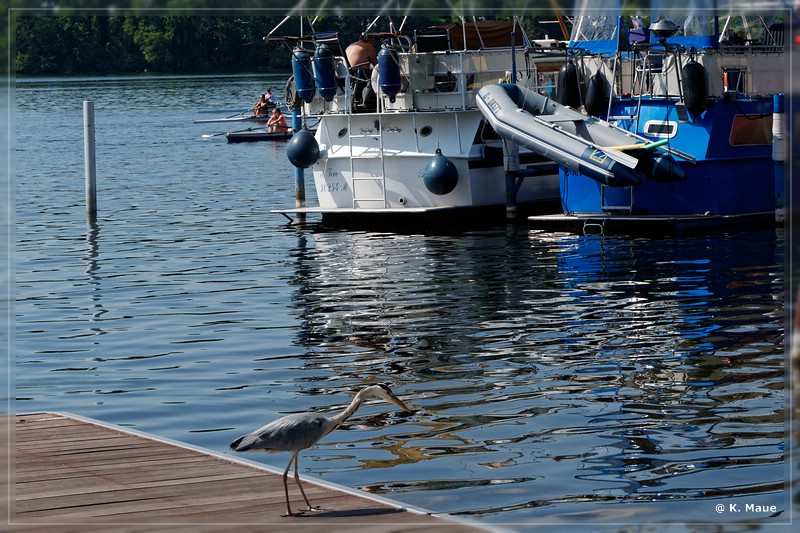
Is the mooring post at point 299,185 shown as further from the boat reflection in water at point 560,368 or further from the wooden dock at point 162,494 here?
the wooden dock at point 162,494

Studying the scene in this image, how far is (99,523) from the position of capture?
5793 mm

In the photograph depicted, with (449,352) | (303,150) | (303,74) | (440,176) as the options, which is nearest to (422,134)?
(440,176)

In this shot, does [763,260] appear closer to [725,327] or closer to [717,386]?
[725,327]

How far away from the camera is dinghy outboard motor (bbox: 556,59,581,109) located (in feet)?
77.7

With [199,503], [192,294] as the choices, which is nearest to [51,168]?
[192,294]

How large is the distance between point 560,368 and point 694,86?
33.3 ft

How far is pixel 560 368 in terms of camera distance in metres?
12.3

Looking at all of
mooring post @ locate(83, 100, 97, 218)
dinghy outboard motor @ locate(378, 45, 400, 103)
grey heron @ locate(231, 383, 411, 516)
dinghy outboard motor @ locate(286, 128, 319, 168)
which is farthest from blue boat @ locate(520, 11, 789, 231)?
grey heron @ locate(231, 383, 411, 516)

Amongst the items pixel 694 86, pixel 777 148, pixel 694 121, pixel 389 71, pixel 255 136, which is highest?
pixel 389 71

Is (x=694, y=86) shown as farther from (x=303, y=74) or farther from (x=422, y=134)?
(x=303, y=74)

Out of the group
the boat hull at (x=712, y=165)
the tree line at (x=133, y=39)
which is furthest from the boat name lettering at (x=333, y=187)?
the tree line at (x=133, y=39)

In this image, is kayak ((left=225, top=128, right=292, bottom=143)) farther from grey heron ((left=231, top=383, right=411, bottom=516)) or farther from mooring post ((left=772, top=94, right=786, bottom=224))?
grey heron ((left=231, top=383, right=411, bottom=516))

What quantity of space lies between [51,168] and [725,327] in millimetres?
30727

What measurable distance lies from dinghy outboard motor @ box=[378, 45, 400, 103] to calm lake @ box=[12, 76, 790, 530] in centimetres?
294
